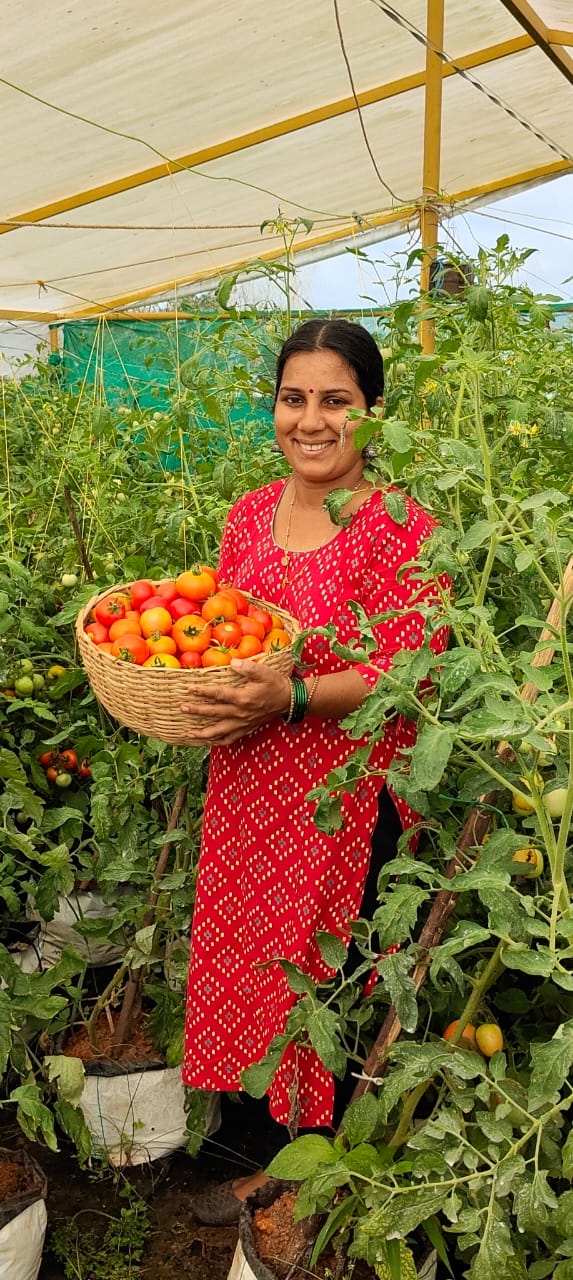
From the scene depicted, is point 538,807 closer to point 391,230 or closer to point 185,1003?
point 185,1003

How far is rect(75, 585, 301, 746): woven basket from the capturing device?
1.51 m

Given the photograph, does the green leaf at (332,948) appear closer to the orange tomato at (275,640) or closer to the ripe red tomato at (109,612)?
the orange tomato at (275,640)

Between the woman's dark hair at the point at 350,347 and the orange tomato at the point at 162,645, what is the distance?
50cm

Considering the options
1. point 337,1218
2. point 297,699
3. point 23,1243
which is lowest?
point 23,1243

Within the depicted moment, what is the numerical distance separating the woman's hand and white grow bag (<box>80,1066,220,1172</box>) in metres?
0.88

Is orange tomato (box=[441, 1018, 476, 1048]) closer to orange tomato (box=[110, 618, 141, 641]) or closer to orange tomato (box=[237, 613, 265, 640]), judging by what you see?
orange tomato (box=[237, 613, 265, 640])

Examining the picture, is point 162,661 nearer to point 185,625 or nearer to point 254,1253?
point 185,625

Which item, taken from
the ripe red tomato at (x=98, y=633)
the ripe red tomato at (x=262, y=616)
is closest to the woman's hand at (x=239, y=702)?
the ripe red tomato at (x=262, y=616)

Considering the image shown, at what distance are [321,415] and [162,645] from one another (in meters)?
0.43

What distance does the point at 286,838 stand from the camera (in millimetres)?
1762

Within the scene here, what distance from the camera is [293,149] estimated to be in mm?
5371

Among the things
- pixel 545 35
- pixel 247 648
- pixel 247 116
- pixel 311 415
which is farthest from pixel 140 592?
pixel 545 35

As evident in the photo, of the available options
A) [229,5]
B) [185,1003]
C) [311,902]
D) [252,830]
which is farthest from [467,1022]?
[229,5]

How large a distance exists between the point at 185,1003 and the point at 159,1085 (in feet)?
0.58
